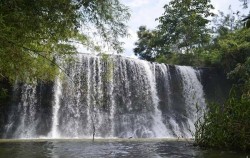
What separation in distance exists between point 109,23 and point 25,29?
6.30 feet

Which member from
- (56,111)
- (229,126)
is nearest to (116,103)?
(56,111)

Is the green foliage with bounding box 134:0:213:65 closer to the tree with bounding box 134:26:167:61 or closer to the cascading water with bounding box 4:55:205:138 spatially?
the tree with bounding box 134:26:167:61

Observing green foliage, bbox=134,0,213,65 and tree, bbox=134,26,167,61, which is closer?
green foliage, bbox=134,0,213,65

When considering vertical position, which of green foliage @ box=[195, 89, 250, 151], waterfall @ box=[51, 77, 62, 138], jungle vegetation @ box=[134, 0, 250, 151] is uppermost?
jungle vegetation @ box=[134, 0, 250, 151]

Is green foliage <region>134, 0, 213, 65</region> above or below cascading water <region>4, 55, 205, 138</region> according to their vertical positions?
above

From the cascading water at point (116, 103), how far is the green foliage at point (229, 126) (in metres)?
7.28

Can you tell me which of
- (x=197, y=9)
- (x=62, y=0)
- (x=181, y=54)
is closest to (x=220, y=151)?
(x=62, y=0)

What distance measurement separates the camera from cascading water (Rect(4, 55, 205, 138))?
1847 centimetres

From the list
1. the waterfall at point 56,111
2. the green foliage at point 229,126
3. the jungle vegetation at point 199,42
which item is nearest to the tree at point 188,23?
the jungle vegetation at point 199,42

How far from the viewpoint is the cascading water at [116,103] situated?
18.5 meters

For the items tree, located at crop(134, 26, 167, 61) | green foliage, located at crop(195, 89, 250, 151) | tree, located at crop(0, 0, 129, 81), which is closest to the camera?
tree, located at crop(0, 0, 129, 81)

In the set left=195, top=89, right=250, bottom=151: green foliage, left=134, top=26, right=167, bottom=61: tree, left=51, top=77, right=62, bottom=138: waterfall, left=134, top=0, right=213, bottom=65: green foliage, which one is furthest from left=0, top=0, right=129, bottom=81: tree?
left=134, top=26, right=167, bottom=61: tree

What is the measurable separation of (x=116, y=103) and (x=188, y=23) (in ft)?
49.0

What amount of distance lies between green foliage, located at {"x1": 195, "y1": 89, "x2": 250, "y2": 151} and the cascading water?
23.9ft
